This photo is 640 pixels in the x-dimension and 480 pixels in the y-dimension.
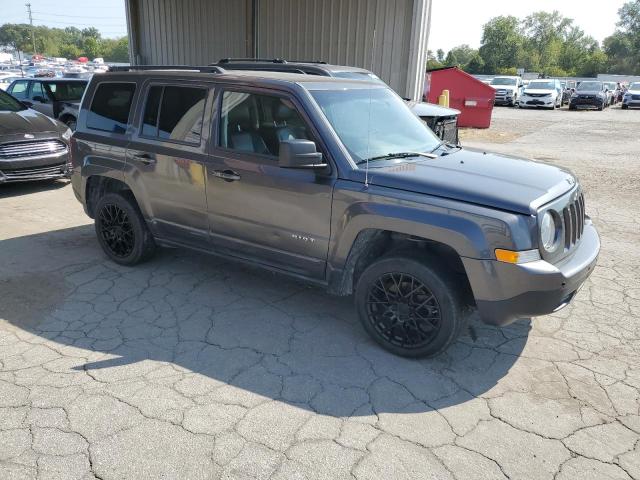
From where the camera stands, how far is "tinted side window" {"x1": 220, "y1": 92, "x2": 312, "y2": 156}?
3.86 metres

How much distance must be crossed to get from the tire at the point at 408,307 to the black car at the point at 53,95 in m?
11.2

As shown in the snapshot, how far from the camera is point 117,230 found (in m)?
5.09

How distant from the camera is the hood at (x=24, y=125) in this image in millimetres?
7926

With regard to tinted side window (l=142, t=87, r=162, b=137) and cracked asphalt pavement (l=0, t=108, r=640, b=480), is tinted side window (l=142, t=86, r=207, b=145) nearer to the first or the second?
tinted side window (l=142, t=87, r=162, b=137)

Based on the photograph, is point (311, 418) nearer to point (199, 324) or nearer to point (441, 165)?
point (199, 324)

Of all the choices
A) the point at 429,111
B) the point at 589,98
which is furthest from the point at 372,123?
the point at 589,98

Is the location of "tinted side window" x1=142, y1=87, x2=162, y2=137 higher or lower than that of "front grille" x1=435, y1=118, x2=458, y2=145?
higher

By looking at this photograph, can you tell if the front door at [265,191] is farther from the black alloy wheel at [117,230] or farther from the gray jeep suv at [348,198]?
the black alloy wheel at [117,230]

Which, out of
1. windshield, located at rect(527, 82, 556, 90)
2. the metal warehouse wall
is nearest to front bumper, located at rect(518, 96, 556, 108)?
windshield, located at rect(527, 82, 556, 90)

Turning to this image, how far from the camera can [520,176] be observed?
3.59 meters

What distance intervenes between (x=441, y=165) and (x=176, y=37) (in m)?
12.7

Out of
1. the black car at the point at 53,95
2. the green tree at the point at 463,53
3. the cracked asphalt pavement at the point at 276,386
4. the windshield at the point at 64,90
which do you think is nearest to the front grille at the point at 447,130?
the cracked asphalt pavement at the point at 276,386

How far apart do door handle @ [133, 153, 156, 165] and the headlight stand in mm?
3188

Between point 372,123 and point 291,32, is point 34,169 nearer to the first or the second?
point 372,123
